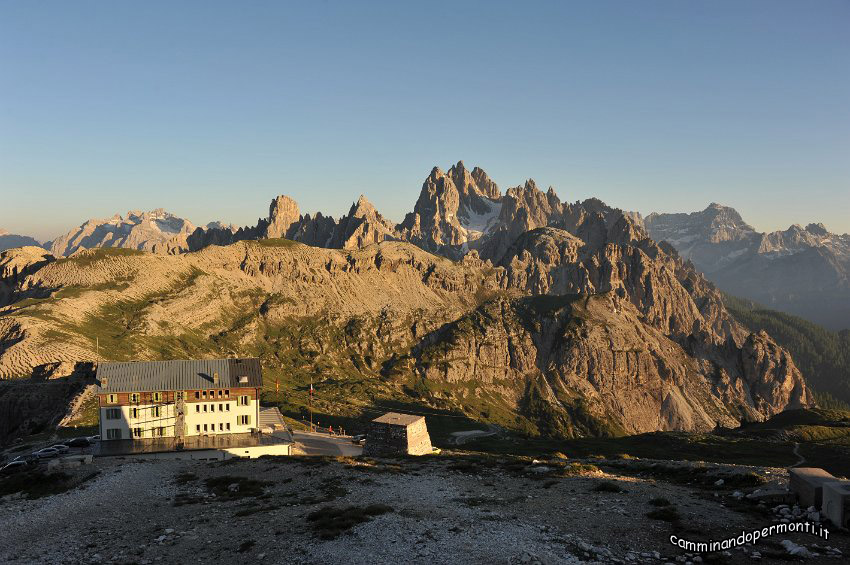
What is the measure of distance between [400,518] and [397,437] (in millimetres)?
57886

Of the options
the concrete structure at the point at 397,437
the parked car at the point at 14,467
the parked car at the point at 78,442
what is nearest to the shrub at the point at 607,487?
the concrete structure at the point at 397,437

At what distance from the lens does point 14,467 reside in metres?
85.6

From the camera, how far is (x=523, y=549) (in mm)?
34375

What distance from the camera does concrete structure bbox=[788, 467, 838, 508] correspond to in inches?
1578

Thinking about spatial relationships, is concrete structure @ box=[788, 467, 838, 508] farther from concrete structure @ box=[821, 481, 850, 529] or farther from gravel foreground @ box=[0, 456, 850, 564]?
gravel foreground @ box=[0, 456, 850, 564]

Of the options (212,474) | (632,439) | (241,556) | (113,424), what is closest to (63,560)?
(241,556)

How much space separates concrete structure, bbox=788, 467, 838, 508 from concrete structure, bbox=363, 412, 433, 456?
6206cm

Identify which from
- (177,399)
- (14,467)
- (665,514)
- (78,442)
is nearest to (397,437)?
(177,399)

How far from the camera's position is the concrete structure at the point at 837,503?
36969 mm

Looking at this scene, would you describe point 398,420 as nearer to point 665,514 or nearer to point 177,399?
point 177,399

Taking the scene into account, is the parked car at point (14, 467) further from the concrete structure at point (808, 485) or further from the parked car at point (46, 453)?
the concrete structure at point (808, 485)

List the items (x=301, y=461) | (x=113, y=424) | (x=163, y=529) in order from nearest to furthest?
1. (x=163, y=529)
2. (x=301, y=461)
3. (x=113, y=424)

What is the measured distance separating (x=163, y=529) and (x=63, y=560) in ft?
22.1

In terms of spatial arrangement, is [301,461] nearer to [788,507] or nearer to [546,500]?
[546,500]
